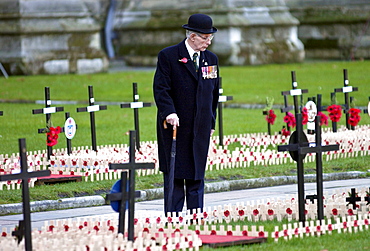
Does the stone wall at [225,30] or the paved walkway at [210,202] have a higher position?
the stone wall at [225,30]

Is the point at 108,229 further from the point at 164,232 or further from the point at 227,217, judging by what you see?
the point at 227,217

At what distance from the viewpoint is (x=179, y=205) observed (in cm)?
912

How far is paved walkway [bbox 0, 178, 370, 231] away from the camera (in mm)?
9906

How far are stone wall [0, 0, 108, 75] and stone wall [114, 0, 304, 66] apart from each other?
3.54 metres

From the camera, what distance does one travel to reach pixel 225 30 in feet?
111

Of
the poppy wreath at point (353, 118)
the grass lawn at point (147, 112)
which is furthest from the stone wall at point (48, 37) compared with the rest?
the poppy wreath at point (353, 118)

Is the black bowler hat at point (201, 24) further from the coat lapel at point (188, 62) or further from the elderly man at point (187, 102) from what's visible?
the coat lapel at point (188, 62)

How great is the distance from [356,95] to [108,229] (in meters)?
15.4

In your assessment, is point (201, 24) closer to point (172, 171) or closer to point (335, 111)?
point (172, 171)

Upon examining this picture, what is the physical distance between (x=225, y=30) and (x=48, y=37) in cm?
614

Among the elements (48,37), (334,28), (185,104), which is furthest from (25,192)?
(334,28)

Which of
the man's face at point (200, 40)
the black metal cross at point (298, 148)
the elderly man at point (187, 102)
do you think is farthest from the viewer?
the elderly man at point (187, 102)

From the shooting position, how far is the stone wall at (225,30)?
34062 millimetres

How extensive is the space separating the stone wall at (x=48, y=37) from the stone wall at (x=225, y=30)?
3.54m
